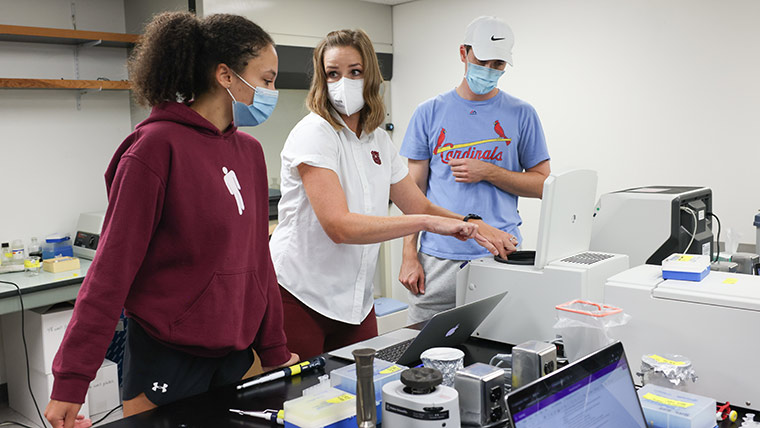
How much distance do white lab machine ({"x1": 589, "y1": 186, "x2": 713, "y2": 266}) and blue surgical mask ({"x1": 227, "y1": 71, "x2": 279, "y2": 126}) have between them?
1169mm

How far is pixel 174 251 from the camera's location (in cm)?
133

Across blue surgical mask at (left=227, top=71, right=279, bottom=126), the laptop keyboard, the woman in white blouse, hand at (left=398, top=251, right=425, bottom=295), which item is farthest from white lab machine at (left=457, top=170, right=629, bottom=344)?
blue surgical mask at (left=227, top=71, right=279, bottom=126)

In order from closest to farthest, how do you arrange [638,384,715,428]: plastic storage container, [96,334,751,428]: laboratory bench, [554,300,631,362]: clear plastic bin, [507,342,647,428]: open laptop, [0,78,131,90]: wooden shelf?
[507,342,647,428]: open laptop
[638,384,715,428]: plastic storage container
[96,334,751,428]: laboratory bench
[554,300,631,362]: clear plastic bin
[0,78,131,90]: wooden shelf

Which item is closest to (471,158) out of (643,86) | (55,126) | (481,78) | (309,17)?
(481,78)

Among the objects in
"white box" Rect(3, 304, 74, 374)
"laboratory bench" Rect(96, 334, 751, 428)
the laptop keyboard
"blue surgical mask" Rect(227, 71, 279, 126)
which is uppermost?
"blue surgical mask" Rect(227, 71, 279, 126)

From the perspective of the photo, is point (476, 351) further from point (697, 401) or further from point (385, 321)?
point (385, 321)

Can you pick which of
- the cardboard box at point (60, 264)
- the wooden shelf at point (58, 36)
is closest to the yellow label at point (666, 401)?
the cardboard box at point (60, 264)

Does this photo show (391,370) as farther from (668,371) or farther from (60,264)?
(60,264)

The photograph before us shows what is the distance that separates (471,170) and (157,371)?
46.1 inches

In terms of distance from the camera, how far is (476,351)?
1569 mm

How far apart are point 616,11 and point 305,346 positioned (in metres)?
2.70

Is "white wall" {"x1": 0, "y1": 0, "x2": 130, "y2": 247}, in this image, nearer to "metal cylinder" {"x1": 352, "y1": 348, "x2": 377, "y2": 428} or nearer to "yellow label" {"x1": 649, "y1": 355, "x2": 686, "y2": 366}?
"metal cylinder" {"x1": 352, "y1": 348, "x2": 377, "y2": 428}

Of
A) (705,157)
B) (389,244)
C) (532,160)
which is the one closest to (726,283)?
(532,160)

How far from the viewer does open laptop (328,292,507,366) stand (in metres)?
1.35
